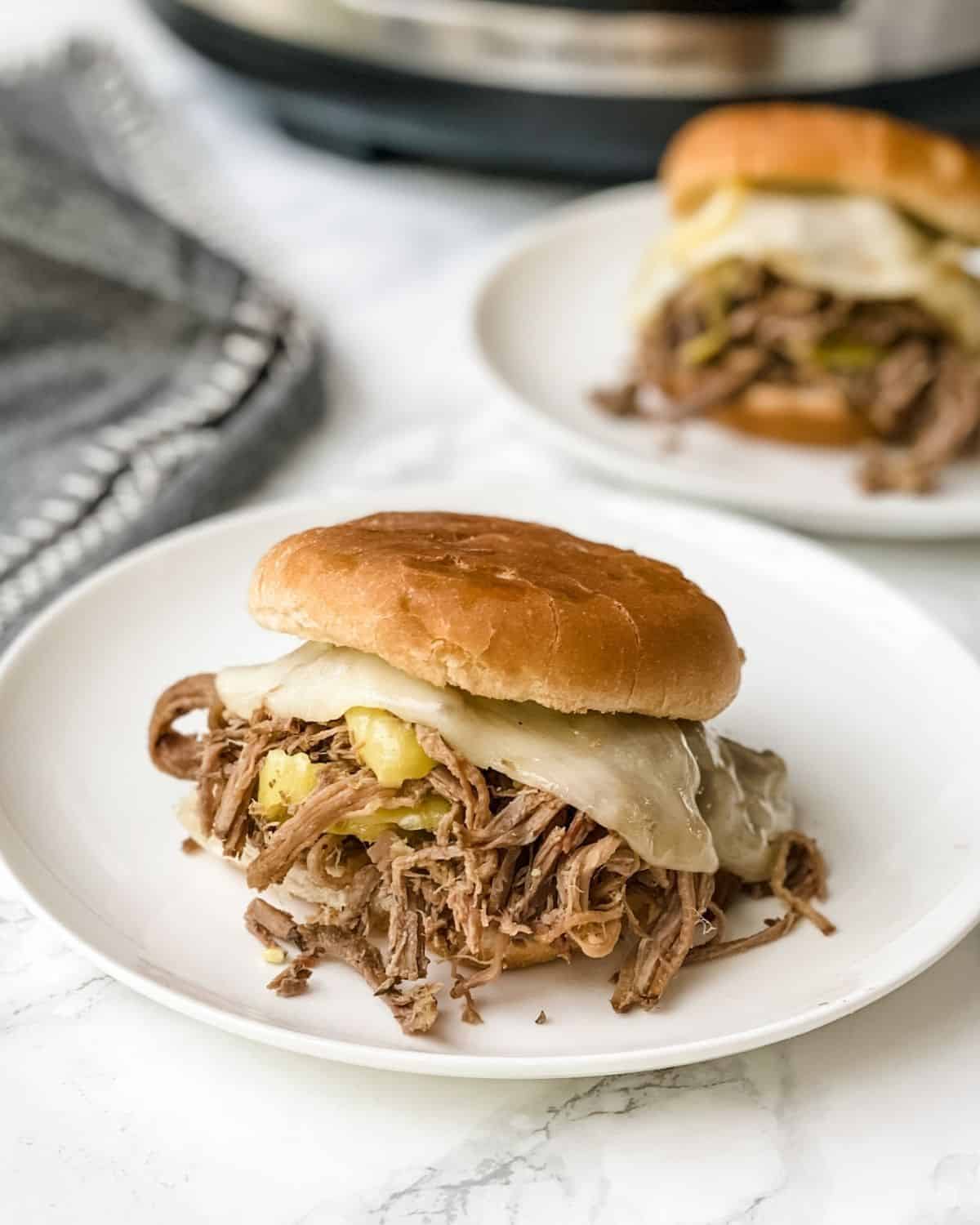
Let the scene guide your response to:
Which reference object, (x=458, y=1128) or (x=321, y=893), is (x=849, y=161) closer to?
(x=321, y=893)

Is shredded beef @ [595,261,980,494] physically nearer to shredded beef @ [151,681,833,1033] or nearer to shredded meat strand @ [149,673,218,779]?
shredded meat strand @ [149,673,218,779]

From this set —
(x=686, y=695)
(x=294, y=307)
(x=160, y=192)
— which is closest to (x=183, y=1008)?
(x=686, y=695)

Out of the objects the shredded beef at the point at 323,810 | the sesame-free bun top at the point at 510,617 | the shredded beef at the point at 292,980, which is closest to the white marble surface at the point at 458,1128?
the shredded beef at the point at 292,980

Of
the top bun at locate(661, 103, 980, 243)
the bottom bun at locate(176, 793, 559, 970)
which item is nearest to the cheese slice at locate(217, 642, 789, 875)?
the bottom bun at locate(176, 793, 559, 970)

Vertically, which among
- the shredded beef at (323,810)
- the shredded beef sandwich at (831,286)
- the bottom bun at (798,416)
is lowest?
the bottom bun at (798,416)

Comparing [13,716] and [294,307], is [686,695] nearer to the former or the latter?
[13,716]

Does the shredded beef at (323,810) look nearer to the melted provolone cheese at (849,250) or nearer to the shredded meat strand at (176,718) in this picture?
the shredded meat strand at (176,718)
